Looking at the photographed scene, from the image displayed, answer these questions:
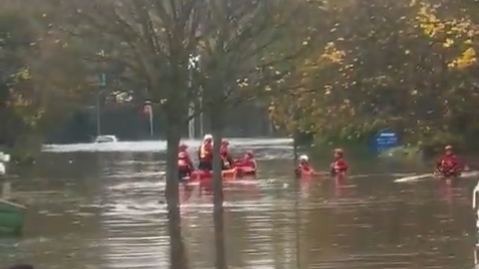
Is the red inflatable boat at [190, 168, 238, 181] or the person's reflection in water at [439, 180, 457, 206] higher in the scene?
the red inflatable boat at [190, 168, 238, 181]

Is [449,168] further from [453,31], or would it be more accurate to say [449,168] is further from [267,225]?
[267,225]

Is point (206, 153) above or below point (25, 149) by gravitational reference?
below

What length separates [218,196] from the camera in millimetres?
24344

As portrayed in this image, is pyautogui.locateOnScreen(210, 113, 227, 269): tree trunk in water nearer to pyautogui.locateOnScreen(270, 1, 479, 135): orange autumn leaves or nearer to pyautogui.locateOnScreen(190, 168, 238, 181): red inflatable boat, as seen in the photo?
pyautogui.locateOnScreen(270, 1, 479, 135): orange autumn leaves

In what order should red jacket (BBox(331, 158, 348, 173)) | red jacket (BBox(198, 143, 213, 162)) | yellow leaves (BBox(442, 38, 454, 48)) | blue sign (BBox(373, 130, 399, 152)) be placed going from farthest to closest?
blue sign (BBox(373, 130, 399, 152))
red jacket (BBox(331, 158, 348, 173))
red jacket (BBox(198, 143, 213, 162))
yellow leaves (BBox(442, 38, 454, 48))

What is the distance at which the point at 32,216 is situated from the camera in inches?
1056

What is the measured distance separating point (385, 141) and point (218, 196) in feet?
120

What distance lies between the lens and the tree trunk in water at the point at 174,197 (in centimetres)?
1842

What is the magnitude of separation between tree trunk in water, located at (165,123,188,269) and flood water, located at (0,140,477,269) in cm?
17

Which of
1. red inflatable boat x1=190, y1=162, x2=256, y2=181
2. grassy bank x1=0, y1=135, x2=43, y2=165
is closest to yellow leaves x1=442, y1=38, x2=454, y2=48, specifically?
red inflatable boat x1=190, y1=162, x2=256, y2=181

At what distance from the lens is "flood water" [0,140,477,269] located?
1844 centimetres

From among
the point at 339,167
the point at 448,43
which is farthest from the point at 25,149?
the point at 448,43

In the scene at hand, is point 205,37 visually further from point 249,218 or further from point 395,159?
point 395,159

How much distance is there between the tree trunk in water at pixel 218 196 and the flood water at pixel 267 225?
140mm
